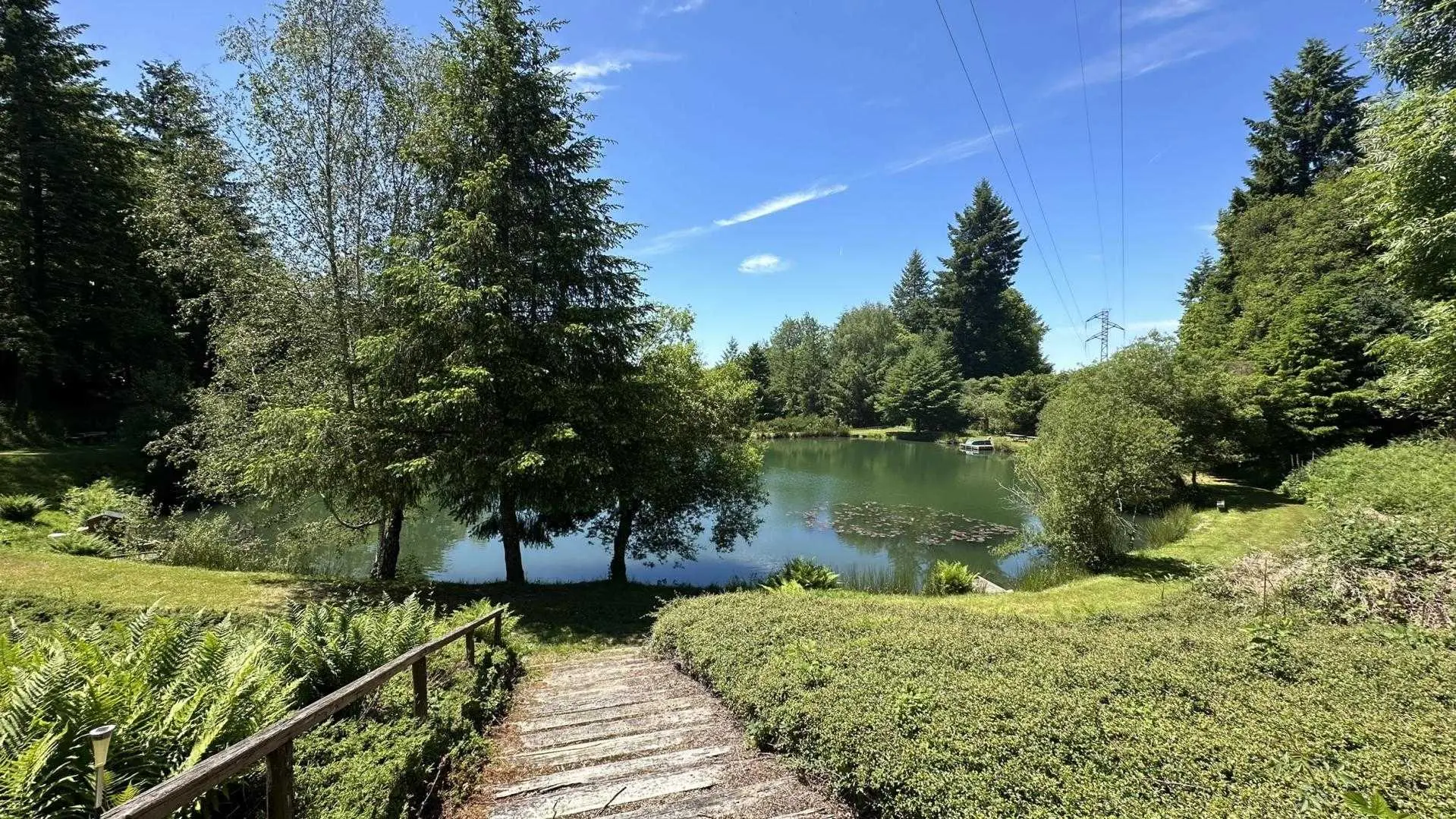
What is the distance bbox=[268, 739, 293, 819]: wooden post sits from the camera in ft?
8.23

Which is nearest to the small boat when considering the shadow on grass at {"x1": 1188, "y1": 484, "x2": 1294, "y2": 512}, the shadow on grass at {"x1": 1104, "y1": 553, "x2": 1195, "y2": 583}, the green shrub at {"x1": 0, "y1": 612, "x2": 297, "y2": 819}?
the shadow on grass at {"x1": 1188, "y1": 484, "x2": 1294, "y2": 512}

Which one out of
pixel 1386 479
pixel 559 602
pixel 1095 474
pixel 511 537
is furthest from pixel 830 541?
pixel 1386 479

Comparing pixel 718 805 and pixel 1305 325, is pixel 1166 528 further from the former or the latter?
pixel 718 805

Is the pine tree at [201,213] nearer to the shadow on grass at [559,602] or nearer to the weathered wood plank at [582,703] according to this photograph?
the shadow on grass at [559,602]

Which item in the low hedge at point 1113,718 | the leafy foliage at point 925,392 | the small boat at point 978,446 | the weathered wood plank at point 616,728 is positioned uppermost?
the leafy foliage at point 925,392

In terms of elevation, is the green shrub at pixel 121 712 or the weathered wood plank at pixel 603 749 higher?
the green shrub at pixel 121 712

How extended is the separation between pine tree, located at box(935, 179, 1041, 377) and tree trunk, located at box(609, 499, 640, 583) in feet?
195

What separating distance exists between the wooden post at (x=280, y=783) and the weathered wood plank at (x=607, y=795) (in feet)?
4.00

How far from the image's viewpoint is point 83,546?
37.0 feet

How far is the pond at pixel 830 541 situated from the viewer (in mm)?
16344

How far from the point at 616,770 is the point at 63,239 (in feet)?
95.7

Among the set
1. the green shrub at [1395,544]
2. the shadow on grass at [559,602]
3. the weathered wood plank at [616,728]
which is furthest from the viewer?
the shadow on grass at [559,602]

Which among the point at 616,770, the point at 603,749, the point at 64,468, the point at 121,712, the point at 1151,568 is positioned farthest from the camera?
the point at 64,468

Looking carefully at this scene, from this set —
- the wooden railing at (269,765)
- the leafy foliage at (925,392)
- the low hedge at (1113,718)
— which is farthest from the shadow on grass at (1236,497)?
the leafy foliage at (925,392)
